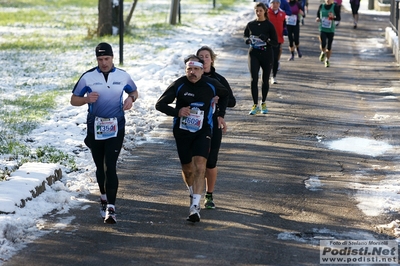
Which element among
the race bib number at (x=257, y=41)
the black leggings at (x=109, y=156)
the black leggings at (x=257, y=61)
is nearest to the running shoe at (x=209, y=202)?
the black leggings at (x=109, y=156)

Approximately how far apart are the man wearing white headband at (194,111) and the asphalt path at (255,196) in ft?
2.13

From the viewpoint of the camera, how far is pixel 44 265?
740cm

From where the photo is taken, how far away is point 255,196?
9906mm

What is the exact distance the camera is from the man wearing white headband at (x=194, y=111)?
8.95 m

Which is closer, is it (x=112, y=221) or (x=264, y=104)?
(x=112, y=221)

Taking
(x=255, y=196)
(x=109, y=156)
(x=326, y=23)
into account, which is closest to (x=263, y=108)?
(x=255, y=196)

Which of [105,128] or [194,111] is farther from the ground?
[194,111]

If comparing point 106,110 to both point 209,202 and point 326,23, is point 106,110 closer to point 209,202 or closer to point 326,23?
point 209,202

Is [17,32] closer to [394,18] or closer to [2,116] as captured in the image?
[394,18]

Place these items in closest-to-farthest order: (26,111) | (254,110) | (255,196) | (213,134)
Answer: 1. (213,134)
2. (255,196)
3. (26,111)
4. (254,110)

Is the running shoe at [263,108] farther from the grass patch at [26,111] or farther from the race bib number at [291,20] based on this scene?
the race bib number at [291,20]

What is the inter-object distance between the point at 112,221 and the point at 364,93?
34.1 ft

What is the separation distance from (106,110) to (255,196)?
215 cm

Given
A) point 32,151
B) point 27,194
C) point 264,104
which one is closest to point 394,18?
point 264,104
